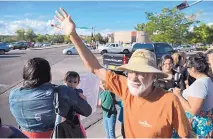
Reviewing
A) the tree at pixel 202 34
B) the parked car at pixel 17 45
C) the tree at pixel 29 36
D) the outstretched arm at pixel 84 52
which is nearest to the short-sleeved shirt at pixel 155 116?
the outstretched arm at pixel 84 52

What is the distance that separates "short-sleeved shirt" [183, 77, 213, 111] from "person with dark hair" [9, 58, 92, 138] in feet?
3.25

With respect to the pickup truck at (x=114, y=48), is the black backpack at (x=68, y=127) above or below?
above

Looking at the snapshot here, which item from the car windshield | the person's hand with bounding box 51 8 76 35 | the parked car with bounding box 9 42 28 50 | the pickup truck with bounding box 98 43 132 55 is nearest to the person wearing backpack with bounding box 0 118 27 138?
the person's hand with bounding box 51 8 76 35

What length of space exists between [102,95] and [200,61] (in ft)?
5.03

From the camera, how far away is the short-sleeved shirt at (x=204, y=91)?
8.15 ft

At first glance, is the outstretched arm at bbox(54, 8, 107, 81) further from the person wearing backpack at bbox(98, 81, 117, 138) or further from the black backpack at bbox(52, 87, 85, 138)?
the person wearing backpack at bbox(98, 81, 117, 138)

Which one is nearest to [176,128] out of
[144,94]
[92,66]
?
[144,94]

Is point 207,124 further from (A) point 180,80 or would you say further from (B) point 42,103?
(B) point 42,103

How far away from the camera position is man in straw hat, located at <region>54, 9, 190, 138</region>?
188cm

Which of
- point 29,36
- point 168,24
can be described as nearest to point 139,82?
point 168,24

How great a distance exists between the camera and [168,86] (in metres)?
3.73

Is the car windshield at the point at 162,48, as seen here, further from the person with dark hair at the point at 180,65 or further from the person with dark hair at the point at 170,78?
the person with dark hair at the point at 170,78

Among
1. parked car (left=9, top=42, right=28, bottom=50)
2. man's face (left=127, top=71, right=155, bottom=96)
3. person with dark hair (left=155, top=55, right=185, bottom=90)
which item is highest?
man's face (left=127, top=71, right=155, bottom=96)

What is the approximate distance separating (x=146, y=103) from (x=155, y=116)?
0.12 m
